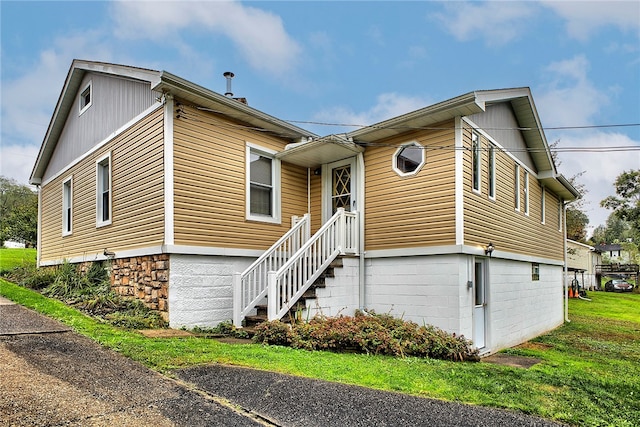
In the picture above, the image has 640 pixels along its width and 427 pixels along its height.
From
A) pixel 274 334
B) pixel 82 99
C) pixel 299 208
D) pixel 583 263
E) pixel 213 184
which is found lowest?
pixel 583 263

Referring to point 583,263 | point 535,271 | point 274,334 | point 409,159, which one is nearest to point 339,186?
point 409,159

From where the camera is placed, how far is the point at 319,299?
8.13 meters

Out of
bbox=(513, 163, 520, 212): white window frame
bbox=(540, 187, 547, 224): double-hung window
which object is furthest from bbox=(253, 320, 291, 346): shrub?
bbox=(540, 187, 547, 224): double-hung window

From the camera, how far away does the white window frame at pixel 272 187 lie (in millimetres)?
9110

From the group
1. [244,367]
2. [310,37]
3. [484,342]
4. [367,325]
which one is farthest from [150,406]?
[310,37]

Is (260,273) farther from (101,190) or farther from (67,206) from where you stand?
(67,206)

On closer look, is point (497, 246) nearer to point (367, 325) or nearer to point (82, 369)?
point (367, 325)

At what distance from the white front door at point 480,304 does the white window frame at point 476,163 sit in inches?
63.5

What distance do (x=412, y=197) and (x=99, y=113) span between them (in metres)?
8.05

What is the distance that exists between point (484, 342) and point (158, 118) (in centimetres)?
812

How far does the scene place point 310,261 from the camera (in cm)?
811

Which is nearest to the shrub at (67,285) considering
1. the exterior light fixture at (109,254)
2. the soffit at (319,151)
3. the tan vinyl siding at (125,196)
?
the tan vinyl siding at (125,196)

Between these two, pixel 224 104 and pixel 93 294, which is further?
pixel 93 294

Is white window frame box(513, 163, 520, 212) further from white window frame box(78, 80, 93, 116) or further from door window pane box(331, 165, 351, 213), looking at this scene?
white window frame box(78, 80, 93, 116)
